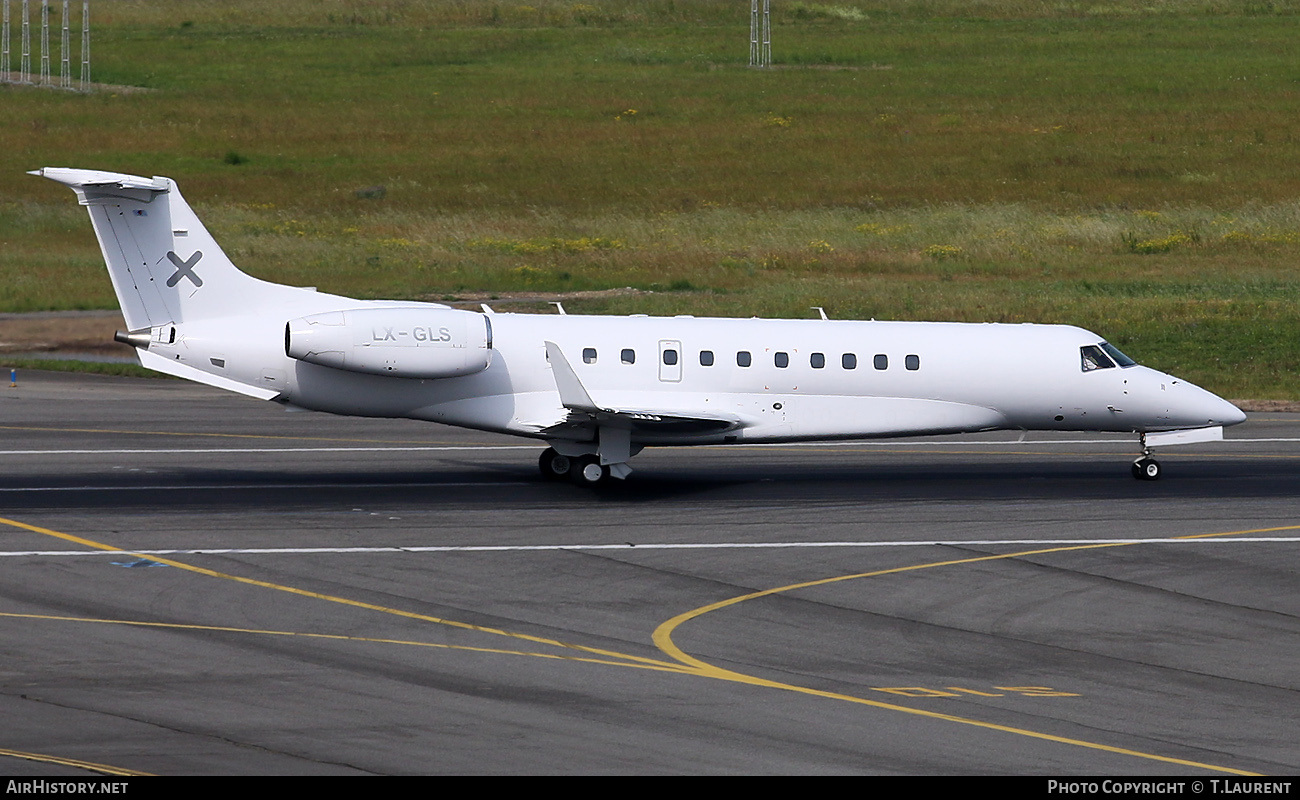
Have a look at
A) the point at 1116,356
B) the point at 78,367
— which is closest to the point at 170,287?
the point at 78,367

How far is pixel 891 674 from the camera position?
16.9 meters

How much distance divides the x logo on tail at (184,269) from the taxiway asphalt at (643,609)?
3.51m

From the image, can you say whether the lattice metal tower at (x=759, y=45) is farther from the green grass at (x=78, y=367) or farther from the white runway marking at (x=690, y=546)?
the white runway marking at (x=690, y=546)

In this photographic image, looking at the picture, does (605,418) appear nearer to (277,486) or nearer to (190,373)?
(277,486)

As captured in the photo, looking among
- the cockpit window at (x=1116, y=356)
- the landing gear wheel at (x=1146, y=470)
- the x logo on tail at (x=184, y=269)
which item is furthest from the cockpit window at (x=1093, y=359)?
the x logo on tail at (x=184, y=269)

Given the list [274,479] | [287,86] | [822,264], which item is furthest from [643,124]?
[274,479]

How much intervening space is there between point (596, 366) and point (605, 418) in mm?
1052

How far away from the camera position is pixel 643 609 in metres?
19.5

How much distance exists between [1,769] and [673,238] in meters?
48.3

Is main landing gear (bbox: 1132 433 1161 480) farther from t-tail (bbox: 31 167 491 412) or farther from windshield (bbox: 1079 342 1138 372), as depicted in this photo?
t-tail (bbox: 31 167 491 412)

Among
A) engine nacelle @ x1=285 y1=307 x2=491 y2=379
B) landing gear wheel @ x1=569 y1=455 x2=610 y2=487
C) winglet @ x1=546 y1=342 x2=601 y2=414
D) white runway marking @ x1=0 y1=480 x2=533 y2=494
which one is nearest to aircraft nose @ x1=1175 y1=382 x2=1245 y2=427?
landing gear wheel @ x1=569 y1=455 x2=610 y2=487

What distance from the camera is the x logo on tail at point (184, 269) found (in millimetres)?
25453

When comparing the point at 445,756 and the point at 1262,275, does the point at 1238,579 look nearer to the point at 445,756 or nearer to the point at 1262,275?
the point at 445,756

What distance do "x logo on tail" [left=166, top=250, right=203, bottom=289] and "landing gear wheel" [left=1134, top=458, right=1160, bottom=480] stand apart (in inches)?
660
